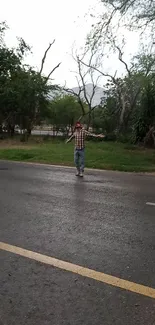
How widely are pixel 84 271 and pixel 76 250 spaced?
63cm

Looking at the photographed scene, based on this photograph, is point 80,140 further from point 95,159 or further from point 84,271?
point 84,271

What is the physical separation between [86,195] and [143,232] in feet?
9.47

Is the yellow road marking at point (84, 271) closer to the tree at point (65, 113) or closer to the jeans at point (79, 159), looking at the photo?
the jeans at point (79, 159)

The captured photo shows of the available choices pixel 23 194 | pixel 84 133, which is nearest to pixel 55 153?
pixel 84 133

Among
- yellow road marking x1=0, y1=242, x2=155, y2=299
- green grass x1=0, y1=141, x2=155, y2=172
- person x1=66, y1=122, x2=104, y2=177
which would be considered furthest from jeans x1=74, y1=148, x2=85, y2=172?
yellow road marking x1=0, y1=242, x2=155, y2=299

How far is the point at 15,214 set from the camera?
6.10 m

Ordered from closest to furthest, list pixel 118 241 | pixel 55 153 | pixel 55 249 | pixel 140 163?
pixel 55 249, pixel 118 241, pixel 140 163, pixel 55 153

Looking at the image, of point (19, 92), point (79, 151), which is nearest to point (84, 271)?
point (79, 151)

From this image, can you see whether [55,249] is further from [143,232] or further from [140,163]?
[140,163]

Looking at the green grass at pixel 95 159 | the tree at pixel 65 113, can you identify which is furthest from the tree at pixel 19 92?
the tree at pixel 65 113

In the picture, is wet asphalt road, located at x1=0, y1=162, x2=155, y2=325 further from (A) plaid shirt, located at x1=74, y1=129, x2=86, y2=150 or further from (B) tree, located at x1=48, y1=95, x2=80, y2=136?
(B) tree, located at x1=48, y1=95, x2=80, y2=136

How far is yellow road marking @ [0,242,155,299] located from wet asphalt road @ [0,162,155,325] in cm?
9

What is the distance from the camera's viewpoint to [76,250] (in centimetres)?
440

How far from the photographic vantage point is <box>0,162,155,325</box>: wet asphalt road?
3.01 meters
